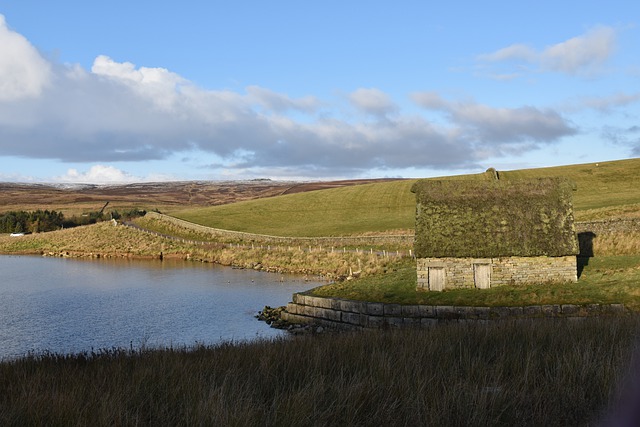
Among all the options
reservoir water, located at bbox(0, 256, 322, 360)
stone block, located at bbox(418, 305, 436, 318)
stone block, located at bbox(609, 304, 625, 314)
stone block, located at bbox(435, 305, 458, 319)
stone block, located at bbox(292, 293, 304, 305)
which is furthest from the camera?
stone block, located at bbox(292, 293, 304, 305)

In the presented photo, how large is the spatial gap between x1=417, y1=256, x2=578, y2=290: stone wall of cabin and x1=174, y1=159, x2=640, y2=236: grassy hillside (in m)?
Result: 31.0

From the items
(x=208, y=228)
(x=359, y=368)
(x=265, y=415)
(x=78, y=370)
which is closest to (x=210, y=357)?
(x=78, y=370)

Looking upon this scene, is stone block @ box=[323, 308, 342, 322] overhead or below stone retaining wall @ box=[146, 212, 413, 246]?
below

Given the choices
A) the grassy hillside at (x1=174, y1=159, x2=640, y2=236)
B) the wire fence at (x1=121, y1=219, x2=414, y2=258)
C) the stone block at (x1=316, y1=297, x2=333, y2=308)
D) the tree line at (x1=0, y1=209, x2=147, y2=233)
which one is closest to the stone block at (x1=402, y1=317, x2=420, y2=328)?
the stone block at (x1=316, y1=297, x2=333, y2=308)

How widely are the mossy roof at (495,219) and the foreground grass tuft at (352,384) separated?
1443 centimetres

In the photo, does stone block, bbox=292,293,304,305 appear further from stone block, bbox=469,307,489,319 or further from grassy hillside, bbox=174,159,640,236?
grassy hillside, bbox=174,159,640,236

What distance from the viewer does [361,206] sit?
83.5 m

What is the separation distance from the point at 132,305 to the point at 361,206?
176 ft

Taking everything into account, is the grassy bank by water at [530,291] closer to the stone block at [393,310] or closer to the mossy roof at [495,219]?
the stone block at [393,310]

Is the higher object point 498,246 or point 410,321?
point 498,246

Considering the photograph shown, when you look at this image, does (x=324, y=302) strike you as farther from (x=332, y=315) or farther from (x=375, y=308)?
(x=375, y=308)

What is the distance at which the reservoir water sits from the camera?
23.7 m

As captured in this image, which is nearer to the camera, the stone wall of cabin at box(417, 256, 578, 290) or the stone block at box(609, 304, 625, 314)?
the stone block at box(609, 304, 625, 314)

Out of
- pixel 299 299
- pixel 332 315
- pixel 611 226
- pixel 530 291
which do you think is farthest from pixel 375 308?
pixel 611 226
